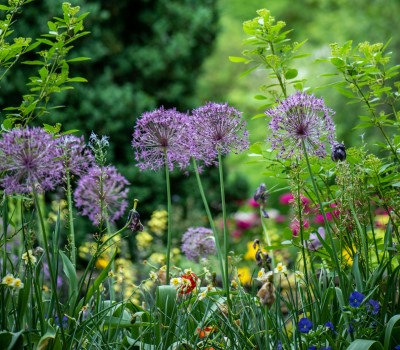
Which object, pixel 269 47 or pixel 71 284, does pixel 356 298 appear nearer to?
pixel 71 284

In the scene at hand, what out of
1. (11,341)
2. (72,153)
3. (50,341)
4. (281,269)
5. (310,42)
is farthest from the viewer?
(310,42)

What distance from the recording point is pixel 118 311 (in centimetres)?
271

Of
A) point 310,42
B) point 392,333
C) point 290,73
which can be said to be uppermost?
point 310,42

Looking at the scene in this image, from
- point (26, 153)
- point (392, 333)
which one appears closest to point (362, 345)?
point (392, 333)

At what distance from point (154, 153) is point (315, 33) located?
1764cm

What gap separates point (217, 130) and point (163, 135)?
8.9 inches

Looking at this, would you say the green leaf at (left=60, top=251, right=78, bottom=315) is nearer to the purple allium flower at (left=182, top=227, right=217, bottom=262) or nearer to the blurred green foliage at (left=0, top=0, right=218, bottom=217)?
the purple allium flower at (left=182, top=227, right=217, bottom=262)

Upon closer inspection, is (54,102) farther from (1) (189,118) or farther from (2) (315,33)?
(2) (315,33)

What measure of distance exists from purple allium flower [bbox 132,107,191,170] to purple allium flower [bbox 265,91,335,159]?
346 millimetres

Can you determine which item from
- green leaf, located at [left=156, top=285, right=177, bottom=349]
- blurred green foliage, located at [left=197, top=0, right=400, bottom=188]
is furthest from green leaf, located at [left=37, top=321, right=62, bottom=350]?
blurred green foliage, located at [left=197, top=0, right=400, bottom=188]

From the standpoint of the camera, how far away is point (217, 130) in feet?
8.30

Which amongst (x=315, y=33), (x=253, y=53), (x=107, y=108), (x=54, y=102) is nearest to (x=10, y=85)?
(x=54, y=102)

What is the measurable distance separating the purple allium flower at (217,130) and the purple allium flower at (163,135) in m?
0.05

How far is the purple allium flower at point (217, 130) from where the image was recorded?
2514 millimetres
